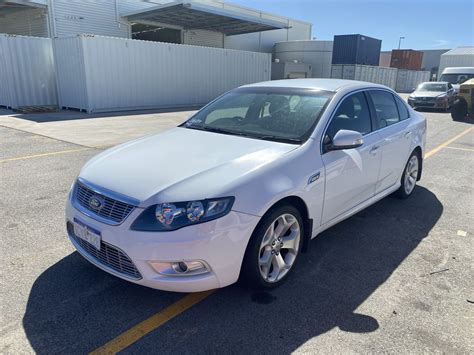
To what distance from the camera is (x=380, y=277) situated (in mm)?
3342

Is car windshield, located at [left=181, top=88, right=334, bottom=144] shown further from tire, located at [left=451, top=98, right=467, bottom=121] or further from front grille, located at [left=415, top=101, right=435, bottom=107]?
front grille, located at [left=415, top=101, right=435, bottom=107]

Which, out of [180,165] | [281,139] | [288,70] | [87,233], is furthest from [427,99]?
[87,233]

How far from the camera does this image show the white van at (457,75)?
2109 centimetres

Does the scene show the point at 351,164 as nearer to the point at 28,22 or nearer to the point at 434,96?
the point at 434,96

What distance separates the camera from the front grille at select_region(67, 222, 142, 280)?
2.60 metres

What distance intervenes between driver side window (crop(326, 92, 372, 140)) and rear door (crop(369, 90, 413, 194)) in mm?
210

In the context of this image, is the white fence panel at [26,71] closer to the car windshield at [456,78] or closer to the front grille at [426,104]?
the front grille at [426,104]

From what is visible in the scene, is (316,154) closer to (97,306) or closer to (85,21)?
(97,306)

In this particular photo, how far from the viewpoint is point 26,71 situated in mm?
15211

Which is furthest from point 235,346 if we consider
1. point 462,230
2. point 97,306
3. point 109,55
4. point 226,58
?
point 226,58

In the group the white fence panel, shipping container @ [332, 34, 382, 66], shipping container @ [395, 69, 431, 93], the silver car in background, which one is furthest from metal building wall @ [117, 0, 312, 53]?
the silver car in background

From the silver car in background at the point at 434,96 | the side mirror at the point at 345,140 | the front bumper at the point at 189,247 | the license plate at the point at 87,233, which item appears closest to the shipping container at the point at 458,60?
the silver car in background at the point at 434,96

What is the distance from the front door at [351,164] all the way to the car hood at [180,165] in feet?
1.62

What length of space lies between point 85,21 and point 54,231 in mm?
20463
